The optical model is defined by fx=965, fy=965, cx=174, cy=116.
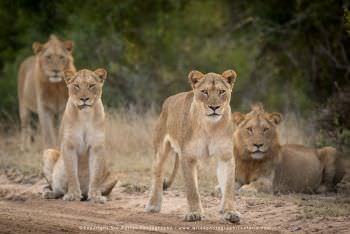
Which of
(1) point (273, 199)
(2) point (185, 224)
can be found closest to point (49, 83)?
(1) point (273, 199)

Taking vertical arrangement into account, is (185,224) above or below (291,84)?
below

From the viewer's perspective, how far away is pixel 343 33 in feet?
42.6

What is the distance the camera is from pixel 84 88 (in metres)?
8.28

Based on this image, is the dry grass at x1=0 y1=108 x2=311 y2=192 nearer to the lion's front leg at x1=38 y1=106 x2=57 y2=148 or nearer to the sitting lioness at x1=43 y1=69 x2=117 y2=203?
the lion's front leg at x1=38 y1=106 x2=57 y2=148

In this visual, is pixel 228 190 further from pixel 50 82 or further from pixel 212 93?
pixel 50 82

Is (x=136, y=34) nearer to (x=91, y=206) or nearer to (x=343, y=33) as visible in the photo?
(x=343, y=33)

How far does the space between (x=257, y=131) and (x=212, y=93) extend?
2.03 meters

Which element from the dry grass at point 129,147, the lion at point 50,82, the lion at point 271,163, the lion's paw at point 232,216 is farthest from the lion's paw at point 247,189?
the lion at point 50,82

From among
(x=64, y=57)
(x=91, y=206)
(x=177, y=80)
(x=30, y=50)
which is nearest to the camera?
(x=91, y=206)

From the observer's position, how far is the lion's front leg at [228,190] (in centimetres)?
686

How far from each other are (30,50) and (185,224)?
862 centimetres

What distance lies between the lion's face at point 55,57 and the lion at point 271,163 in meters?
3.14

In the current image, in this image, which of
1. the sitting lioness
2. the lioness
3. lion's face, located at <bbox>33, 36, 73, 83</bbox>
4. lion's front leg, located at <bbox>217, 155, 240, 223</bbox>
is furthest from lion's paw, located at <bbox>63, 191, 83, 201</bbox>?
lion's face, located at <bbox>33, 36, 73, 83</bbox>

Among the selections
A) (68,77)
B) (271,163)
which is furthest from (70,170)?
(271,163)
